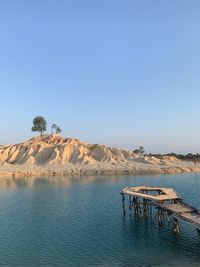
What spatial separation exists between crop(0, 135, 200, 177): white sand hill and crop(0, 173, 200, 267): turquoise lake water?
140ft

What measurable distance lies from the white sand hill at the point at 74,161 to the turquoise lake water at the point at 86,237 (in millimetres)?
42648

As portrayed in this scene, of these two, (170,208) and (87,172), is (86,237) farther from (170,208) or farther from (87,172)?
(87,172)

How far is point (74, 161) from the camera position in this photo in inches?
4183

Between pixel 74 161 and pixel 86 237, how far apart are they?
7535 cm

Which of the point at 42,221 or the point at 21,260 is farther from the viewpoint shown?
the point at 42,221

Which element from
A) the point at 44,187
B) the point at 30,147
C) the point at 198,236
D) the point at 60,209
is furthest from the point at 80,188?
the point at 30,147

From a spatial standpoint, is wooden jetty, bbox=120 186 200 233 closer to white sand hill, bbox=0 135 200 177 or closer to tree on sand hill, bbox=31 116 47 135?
white sand hill, bbox=0 135 200 177

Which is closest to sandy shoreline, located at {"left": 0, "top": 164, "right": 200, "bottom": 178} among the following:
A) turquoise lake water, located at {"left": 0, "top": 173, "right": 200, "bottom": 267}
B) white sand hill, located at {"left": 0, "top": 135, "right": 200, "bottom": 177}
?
Answer: white sand hill, located at {"left": 0, "top": 135, "right": 200, "bottom": 177}

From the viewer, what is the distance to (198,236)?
3002 centimetres

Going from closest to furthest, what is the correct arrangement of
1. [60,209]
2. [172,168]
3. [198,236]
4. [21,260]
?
1. [21,260]
2. [198,236]
3. [60,209]
4. [172,168]

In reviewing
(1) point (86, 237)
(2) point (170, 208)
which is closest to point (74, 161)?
(2) point (170, 208)

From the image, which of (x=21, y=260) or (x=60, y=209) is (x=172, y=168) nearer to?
(x=60, y=209)

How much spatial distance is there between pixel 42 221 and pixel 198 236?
1619 cm

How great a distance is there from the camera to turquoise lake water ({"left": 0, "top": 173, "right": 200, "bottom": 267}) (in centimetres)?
2552
